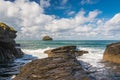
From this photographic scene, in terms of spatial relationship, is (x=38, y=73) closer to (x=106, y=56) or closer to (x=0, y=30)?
(x=0, y=30)

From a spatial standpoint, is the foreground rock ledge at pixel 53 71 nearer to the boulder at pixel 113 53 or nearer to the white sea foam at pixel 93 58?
the white sea foam at pixel 93 58

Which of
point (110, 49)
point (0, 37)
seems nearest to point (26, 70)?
point (0, 37)

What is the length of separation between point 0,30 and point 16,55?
1240cm

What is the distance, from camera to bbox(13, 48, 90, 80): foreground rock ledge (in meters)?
15.9

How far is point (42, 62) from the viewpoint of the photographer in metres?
17.9

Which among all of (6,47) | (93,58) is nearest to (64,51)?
(93,58)

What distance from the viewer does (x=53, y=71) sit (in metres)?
16.7

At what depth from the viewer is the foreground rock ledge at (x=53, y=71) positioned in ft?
52.3

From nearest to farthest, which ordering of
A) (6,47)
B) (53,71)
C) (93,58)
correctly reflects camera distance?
(53,71)
(6,47)
(93,58)

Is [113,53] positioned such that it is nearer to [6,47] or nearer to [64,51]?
[64,51]

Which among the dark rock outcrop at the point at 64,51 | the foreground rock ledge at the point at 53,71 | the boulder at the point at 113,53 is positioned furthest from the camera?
the dark rock outcrop at the point at 64,51

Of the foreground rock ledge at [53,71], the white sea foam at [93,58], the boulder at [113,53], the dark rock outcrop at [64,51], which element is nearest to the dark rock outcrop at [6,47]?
the dark rock outcrop at [64,51]

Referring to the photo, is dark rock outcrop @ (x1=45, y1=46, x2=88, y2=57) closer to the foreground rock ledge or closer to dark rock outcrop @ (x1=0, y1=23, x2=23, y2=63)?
dark rock outcrop @ (x1=0, y1=23, x2=23, y2=63)

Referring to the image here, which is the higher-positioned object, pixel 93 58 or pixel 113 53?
pixel 113 53
